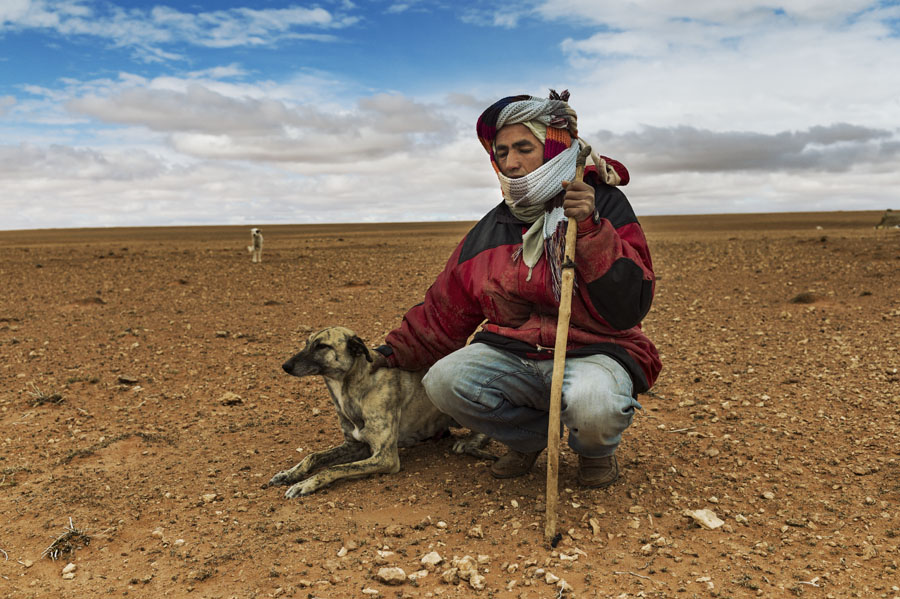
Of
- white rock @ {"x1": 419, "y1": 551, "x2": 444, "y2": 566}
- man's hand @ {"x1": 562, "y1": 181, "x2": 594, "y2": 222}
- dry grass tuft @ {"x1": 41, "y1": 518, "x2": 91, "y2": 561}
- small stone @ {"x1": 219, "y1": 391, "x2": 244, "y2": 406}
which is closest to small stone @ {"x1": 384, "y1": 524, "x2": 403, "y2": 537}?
white rock @ {"x1": 419, "y1": 551, "x2": 444, "y2": 566}

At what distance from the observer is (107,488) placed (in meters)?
4.14

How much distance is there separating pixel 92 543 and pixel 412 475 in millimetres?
1687

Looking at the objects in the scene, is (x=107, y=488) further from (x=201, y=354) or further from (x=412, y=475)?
(x=201, y=354)

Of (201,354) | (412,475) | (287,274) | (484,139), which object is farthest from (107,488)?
(287,274)

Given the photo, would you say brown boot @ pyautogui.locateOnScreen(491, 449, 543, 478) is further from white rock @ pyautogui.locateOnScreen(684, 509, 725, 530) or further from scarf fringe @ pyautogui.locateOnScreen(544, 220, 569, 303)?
scarf fringe @ pyautogui.locateOnScreen(544, 220, 569, 303)

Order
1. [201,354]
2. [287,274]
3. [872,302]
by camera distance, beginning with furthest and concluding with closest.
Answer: [287,274], [872,302], [201,354]

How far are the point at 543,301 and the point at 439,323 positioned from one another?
2.44 feet

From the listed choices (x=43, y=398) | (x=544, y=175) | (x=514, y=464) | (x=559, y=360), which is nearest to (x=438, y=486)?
(x=514, y=464)

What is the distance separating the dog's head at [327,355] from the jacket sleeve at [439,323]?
0.24 m

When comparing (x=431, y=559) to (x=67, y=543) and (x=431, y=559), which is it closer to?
(x=431, y=559)

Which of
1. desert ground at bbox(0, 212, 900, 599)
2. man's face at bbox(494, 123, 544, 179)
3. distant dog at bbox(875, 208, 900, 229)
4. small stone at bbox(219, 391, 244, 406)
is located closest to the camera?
desert ground at bbox(0, 212, 900, 599)

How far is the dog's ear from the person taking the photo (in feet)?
13.2

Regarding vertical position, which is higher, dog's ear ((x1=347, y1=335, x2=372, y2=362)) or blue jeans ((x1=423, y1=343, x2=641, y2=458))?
dog's ear ((x1=347, y1=335, x2=372, y2=362))

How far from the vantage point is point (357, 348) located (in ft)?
13.2
